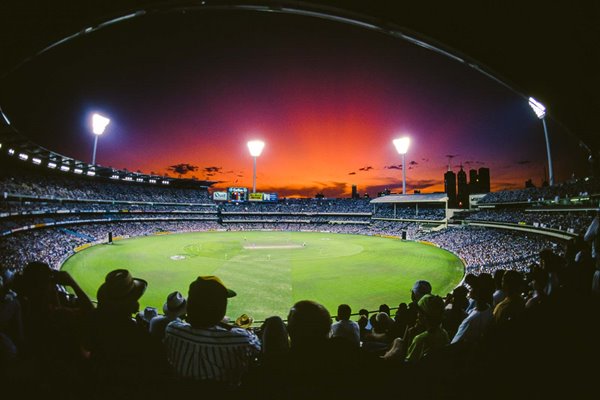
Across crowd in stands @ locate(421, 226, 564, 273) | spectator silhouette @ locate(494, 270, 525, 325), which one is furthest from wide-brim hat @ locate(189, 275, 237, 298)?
crowd in stands @ locate(421, 226, 564, 273)

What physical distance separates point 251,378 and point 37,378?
1470 millimetres

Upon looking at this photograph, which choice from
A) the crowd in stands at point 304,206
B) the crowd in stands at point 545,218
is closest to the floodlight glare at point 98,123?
the crowd in stands at point 304,206

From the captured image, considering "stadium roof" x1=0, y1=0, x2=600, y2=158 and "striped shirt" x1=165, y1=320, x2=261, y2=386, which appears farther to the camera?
"stadium roof" x1=0, y1=0, x2=600, y2=158

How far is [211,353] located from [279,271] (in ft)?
92.2

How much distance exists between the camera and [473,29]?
12.9ft

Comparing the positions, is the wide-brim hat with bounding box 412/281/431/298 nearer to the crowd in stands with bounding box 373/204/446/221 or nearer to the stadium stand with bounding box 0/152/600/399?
the stadium stand with bounding box 0/152/600/399

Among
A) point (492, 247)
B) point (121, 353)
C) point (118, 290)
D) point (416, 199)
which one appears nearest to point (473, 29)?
point (118, 290)

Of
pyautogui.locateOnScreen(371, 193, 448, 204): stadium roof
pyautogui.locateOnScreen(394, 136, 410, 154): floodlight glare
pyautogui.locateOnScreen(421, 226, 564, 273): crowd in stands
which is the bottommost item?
pyautogui.locateOnScreen(421, 226, 564, 273): crowd in stands

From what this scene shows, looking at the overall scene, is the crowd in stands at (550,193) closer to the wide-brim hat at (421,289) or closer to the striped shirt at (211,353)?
the wide-brim hat at (421,289)

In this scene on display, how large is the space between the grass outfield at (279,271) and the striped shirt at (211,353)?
16479 millimetres

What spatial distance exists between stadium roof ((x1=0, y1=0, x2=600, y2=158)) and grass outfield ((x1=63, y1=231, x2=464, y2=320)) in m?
16.8

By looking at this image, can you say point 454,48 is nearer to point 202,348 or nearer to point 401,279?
point 202,348

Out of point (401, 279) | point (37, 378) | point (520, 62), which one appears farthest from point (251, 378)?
point (401, 279)

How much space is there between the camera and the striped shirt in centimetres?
221
